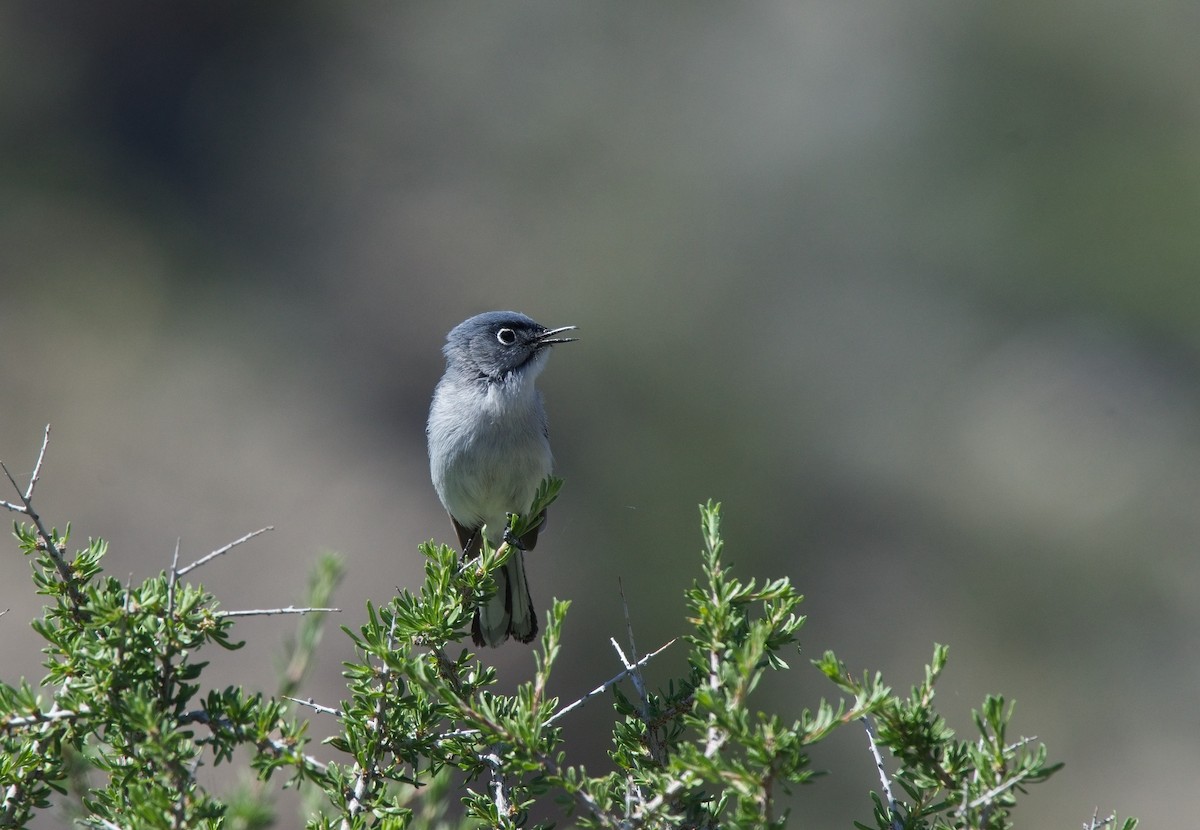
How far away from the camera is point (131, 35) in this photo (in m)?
14.4

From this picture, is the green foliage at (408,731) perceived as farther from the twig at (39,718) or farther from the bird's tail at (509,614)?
the bird's tail at (509,614)

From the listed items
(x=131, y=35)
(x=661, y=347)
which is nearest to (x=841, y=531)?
(x=661, y=347)

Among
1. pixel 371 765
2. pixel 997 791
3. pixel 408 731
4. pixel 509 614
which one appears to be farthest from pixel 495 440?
pixel 997 791

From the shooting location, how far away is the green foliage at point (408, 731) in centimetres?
187

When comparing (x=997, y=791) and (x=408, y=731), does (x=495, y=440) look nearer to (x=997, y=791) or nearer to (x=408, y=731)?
(x=408, y=731)

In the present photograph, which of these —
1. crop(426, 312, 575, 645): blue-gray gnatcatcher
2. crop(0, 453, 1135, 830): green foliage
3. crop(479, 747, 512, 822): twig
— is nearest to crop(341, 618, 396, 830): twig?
crop(0, 453, 1135, 830): green foliage

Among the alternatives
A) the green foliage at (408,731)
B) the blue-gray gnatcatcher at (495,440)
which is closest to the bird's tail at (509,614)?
the blue-gray gnatcatcher at (495,440)

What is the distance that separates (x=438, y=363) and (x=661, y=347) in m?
2.83

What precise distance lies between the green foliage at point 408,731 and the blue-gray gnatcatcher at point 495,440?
209cm

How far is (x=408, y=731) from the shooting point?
2.40 meters

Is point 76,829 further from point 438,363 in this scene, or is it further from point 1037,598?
point 1037,598

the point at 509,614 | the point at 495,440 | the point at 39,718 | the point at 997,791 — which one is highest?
the point at 495,440

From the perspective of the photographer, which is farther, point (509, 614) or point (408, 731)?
point (509, 614)

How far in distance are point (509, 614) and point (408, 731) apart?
212 cm
